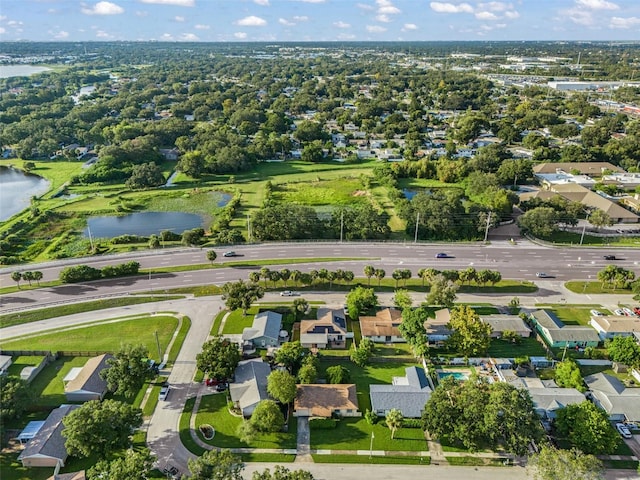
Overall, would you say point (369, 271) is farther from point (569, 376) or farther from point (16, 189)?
point (16, 189)

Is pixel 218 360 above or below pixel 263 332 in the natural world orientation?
above

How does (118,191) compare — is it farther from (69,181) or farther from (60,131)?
(60,131)

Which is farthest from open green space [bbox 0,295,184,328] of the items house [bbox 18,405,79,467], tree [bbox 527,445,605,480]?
tree [bbox 527,445,605,480]

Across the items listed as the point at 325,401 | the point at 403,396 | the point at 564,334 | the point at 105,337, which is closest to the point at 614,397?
the point at 564,334

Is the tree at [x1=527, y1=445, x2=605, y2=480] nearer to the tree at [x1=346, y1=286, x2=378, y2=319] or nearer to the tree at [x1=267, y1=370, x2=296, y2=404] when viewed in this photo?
the tree at [x1=267, y1=370, x2=296, y2=404]

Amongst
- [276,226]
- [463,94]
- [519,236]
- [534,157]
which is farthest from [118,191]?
[463,94]

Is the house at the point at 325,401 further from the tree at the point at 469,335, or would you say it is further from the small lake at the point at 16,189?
the small lake at the point at 16,189
